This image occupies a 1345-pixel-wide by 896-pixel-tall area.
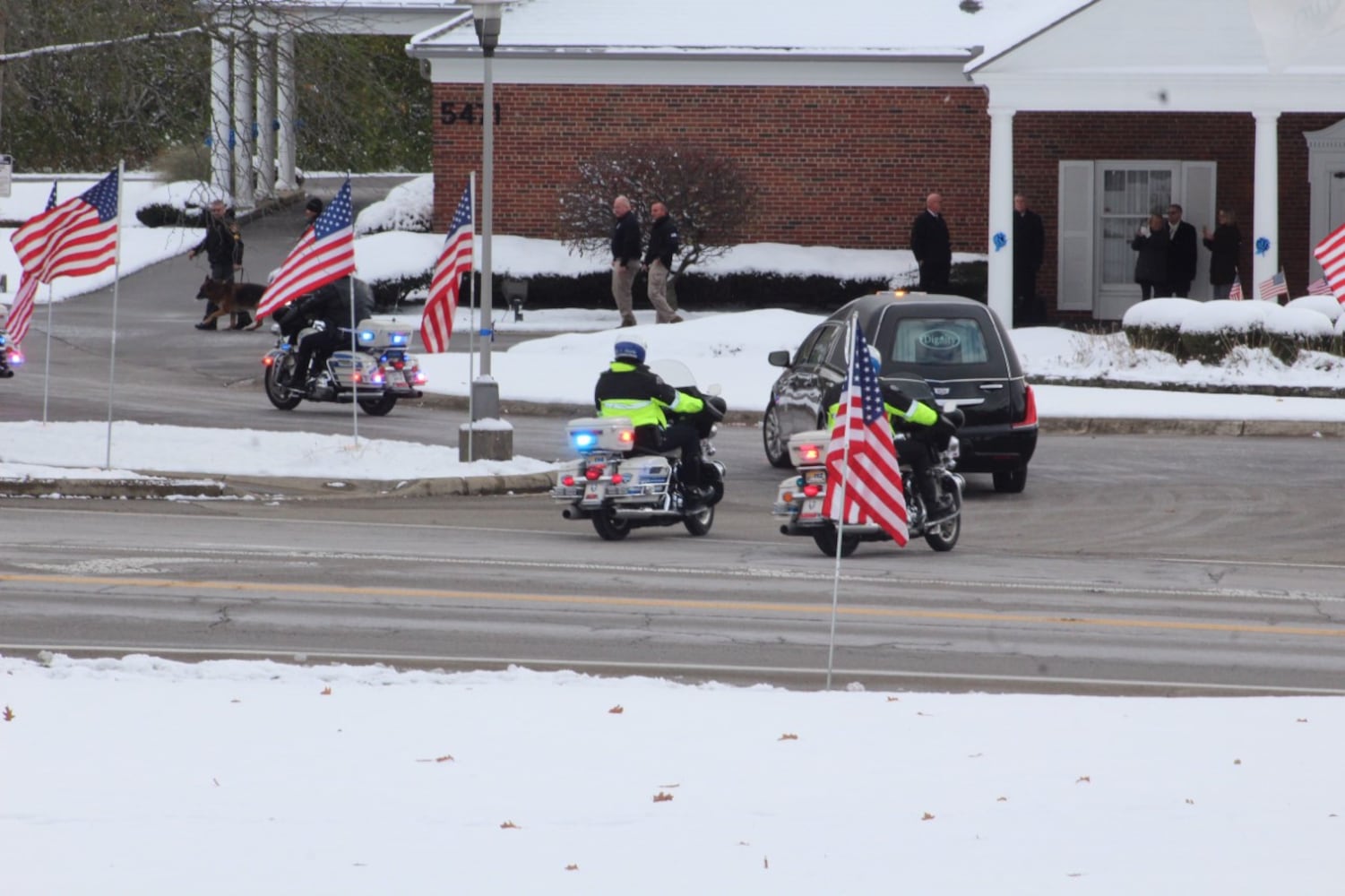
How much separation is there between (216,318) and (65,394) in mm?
7248

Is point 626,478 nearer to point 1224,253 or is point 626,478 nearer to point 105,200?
point 105,200

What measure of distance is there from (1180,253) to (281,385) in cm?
1494

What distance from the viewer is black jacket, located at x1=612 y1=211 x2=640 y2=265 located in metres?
28.4

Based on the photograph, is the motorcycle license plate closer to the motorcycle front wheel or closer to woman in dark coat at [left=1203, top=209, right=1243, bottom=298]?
the motorcycle front wheel

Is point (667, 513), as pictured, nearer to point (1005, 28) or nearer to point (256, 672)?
point (256, 672)

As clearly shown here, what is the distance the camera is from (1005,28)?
34344mm

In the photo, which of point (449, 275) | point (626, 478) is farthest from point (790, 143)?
point (626, 478)

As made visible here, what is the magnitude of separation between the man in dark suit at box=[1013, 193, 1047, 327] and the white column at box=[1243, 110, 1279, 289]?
326 cm

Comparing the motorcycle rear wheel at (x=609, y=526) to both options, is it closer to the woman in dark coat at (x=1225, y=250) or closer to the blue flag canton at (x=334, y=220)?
the blue flag canton at (x=334, y=220)

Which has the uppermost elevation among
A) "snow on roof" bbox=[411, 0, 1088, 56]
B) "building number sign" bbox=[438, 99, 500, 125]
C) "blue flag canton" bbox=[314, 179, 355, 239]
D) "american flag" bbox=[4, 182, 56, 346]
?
"snow on roof" bbox=[411, 0, 1088, 56]

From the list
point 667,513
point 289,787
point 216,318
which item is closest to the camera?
point 289,787

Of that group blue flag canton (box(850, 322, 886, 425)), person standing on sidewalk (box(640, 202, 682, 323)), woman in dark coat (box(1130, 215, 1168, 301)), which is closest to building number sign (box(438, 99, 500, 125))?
person standing on sidewalk (box(640, 202, 682, 323))

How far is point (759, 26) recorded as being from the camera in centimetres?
3447

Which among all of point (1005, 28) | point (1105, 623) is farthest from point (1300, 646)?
point (1005, 28)
